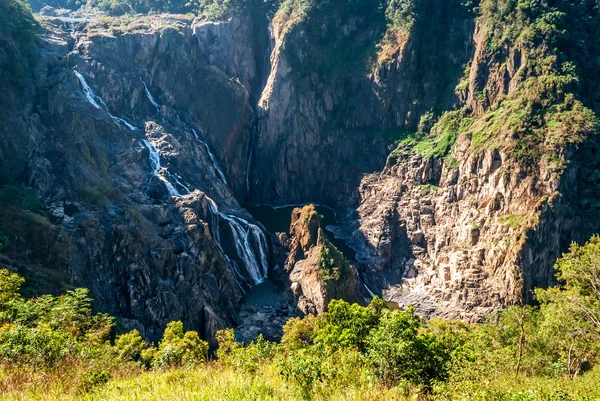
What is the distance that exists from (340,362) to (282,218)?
2088 inches

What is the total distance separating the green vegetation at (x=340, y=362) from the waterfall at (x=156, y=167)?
25161mm

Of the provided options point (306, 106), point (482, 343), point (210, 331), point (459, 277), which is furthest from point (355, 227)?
point (482, 343)

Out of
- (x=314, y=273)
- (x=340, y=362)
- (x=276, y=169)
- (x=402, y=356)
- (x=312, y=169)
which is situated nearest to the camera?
(x=340, y=362)

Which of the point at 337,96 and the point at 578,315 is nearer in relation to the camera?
the point at 578,315

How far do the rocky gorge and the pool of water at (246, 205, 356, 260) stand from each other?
1319mm

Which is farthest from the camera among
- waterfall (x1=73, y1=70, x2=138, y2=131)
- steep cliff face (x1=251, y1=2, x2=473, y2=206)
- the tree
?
steep cliff face (x1=251, y1=2, x2=473, y2=206)

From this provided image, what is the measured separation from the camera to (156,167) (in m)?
54.6

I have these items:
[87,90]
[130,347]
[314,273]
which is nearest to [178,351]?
[130,347]

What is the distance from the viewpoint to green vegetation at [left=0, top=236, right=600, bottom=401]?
12086 mm

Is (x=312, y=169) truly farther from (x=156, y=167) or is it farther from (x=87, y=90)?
(x=87, y=90)

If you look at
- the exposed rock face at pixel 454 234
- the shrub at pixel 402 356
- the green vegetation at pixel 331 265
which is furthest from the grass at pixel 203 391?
the exposed rock face at pixel 454 234

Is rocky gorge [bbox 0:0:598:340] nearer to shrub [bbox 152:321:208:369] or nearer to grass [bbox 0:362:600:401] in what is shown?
shrub [bbox 152:321:208:369]

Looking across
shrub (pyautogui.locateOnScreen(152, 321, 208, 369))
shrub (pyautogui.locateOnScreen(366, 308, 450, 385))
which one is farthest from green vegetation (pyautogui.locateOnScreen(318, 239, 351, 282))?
shrub (pyautogui.locateOnScreen(366, 308, 450, 385))

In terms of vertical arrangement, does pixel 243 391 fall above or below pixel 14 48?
below
